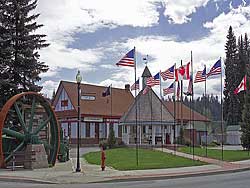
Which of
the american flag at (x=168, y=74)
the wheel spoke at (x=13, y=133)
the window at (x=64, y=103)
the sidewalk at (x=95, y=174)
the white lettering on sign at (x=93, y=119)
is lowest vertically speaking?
the sidewalk at (x=95, y=174)

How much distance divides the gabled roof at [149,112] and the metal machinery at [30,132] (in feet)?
61.5

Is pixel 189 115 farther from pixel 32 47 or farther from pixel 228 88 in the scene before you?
pixel 32 47

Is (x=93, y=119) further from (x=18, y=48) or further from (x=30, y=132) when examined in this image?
(x=30, y=132)

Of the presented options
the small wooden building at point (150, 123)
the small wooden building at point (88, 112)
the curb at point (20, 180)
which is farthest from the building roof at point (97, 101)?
the curb at point (20, 180)

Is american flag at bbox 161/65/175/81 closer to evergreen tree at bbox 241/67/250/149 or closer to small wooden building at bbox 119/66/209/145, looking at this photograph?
evergreen tree at bbox 241/67/250/149

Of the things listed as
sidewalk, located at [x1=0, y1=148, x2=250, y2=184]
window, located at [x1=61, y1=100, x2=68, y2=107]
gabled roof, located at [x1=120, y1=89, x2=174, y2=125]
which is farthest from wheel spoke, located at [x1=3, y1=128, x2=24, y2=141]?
window, located at [x1=61, y1=100, x2=68, y2=107]

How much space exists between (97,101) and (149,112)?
15.4 m

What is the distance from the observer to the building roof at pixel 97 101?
59.8 metres

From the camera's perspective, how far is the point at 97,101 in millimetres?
62688

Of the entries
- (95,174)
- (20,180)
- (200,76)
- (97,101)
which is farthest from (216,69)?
(97,101)

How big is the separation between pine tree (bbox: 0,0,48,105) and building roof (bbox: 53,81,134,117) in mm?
23455

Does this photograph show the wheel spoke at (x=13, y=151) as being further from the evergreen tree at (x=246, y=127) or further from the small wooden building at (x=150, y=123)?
A: the evergreen tree at (x=246, y=127)

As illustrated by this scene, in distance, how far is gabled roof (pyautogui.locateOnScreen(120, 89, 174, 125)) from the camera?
157 ft

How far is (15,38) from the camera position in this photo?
112ft
